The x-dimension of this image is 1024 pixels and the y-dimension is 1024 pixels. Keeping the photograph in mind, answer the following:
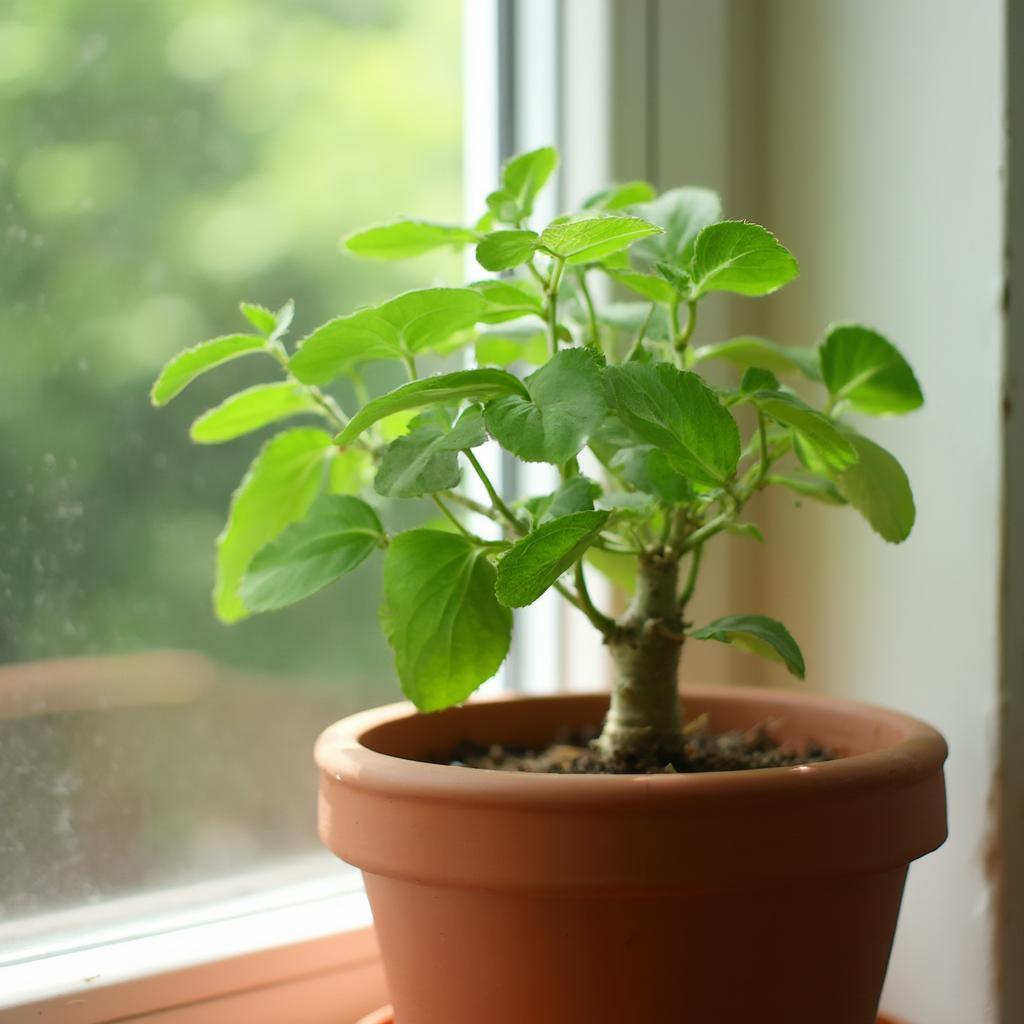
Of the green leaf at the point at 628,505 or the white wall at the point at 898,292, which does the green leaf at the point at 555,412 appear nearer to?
the green leaf at the point at 628,505

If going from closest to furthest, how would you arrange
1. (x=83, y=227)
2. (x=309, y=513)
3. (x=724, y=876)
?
1. (x=724, y=876)
2. (x=309, y=513)
3. (x=83, y=227)

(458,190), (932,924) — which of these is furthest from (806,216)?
(932,924)

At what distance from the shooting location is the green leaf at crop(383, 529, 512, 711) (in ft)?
2.04

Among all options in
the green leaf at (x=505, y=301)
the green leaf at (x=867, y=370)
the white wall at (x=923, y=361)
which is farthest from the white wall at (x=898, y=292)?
the green leaf at (x=505, y=301)

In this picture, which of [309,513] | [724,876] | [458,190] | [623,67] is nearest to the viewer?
[724,876]

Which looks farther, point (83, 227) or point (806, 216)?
point (806, 216)

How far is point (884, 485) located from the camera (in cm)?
64

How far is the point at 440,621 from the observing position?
0.63 metres

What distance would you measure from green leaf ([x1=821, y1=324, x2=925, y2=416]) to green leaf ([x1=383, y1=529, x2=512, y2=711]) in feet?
0.83

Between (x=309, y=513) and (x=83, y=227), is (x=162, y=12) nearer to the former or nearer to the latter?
(x=83, y=227)

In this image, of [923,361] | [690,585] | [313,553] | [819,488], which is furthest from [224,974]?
[923,361]

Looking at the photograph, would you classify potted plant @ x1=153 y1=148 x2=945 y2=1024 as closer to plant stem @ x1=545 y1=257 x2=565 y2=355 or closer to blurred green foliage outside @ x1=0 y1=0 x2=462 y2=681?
plant stem @ x1=545 y1=257 x2=565 y2=355

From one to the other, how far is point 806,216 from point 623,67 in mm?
197

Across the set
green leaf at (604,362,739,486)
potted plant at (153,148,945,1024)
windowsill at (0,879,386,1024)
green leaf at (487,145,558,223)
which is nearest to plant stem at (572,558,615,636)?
potted plant at (153,148,945,1024)
